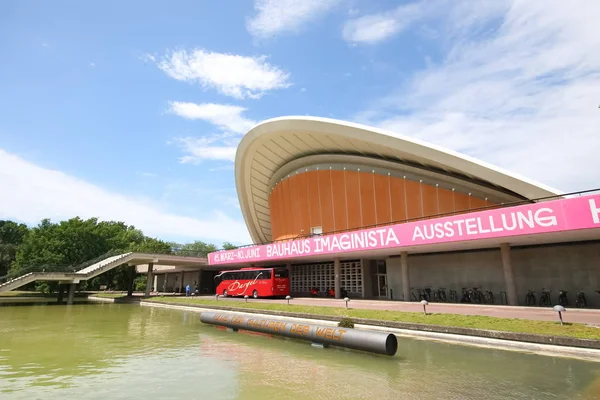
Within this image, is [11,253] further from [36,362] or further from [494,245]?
[494,245]

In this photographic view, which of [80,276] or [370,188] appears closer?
[370,188]

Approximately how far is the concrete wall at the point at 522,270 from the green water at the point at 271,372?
1204 cm

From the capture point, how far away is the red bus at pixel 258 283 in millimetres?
30281

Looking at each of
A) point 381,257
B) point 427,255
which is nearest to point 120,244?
point 381,257

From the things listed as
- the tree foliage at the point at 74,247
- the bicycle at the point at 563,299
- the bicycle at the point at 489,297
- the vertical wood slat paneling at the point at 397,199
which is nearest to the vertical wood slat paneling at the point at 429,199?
the vertical wood slat paneling at the point at 397,199

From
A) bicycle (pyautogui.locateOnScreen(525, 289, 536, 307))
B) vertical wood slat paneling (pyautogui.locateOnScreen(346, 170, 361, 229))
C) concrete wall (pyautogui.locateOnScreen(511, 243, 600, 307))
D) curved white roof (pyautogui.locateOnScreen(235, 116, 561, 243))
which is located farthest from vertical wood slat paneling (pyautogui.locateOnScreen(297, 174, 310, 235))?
bicycle (pyautogui.locateOnScreen(525, 289, 536, 307))

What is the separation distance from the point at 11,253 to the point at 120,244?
88.2 feet

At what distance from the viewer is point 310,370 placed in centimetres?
888

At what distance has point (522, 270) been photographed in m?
20.9

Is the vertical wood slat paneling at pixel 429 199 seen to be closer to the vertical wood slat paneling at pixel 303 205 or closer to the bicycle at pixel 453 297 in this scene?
the bicycle at pixel 453 297

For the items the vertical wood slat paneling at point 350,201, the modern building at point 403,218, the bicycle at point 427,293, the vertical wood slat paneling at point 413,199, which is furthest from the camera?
the vertical wood slat paneling at point 413,199

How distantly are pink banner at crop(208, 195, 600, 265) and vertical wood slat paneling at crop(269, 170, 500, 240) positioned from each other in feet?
20.5

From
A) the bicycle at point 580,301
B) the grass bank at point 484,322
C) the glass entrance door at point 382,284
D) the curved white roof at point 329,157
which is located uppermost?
the curved white roof at point 329,157

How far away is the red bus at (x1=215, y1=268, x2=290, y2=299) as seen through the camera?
1192 inches
